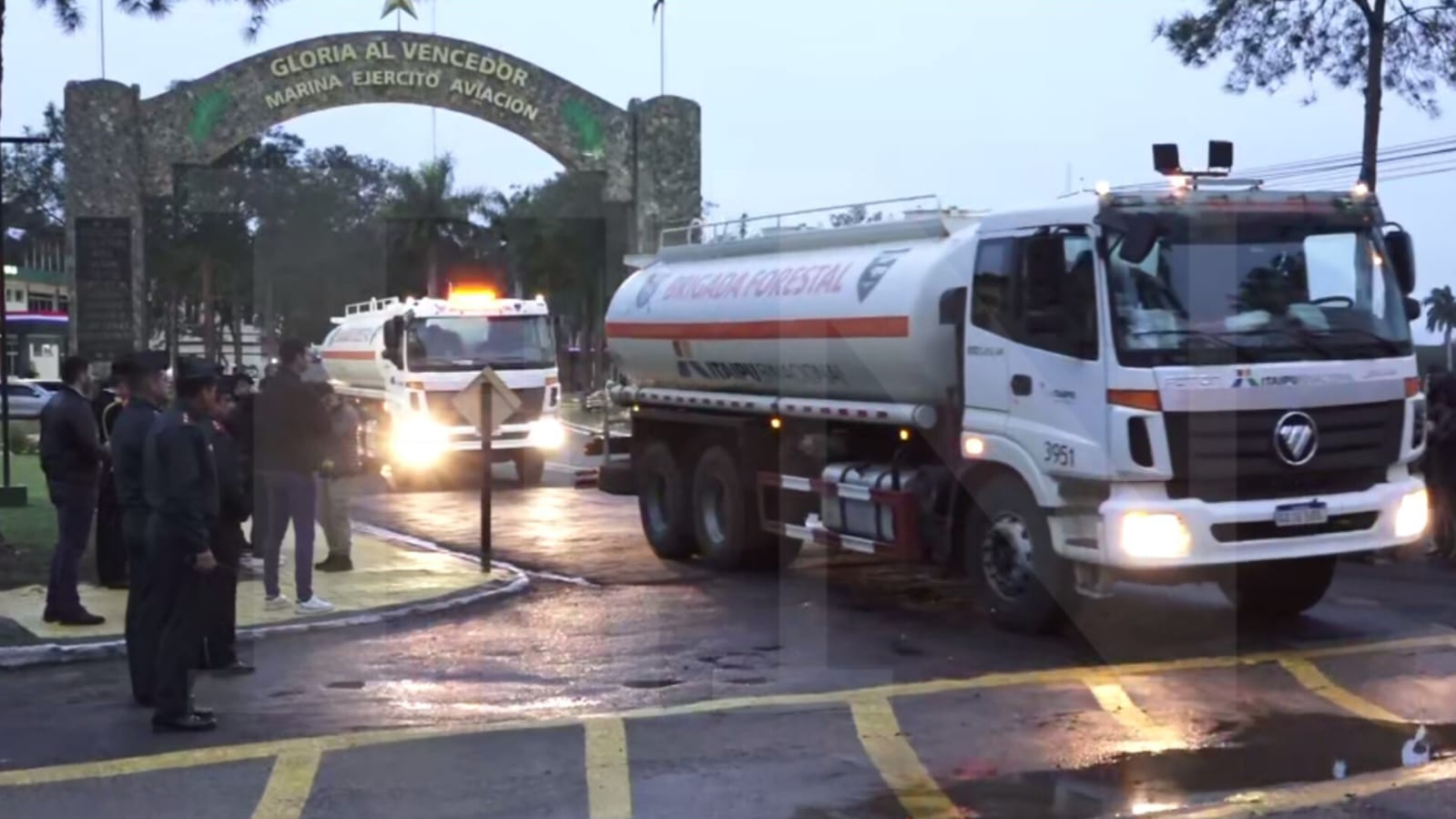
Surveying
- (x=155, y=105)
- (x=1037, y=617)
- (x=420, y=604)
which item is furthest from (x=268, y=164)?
(x=1037, y=617)

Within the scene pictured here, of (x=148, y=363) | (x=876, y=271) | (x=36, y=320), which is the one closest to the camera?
(x=148, y=363)

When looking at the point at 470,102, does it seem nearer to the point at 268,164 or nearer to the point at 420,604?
the point at 420,604

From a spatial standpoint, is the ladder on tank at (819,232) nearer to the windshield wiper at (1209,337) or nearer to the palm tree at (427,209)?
the windshield wiper at (1209,337)

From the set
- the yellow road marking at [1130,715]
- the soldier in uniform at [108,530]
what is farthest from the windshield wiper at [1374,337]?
the soldier in uniform at [108,530]

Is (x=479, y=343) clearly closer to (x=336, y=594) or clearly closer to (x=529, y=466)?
(x=529, y=466)

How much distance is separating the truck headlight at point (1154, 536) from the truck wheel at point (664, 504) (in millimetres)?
6065

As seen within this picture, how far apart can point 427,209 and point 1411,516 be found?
48.5 metres

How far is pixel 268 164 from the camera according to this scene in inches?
1843

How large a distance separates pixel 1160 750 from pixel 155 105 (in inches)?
892

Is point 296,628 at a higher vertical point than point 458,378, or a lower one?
lower

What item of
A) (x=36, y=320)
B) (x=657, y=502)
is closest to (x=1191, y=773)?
(x=657, y=502)

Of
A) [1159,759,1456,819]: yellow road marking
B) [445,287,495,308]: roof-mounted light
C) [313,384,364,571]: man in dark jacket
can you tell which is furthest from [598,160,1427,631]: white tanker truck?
[445,287,495,308]: roof-mounted light

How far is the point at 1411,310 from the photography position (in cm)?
1092

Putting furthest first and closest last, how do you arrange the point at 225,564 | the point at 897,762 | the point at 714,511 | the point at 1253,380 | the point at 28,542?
the point at 28,542 < the point at 714,511 < the point at 225,564 < the point at 1253,380 < the point at 897,762
